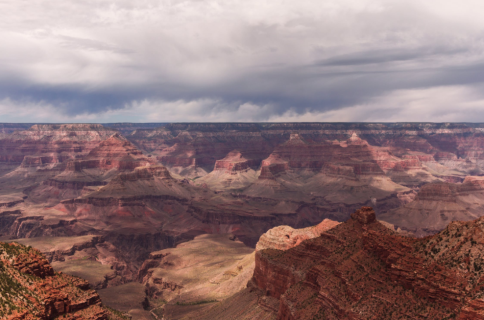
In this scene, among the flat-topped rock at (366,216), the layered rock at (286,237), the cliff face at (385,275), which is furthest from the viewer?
the layered rock at (286,237)

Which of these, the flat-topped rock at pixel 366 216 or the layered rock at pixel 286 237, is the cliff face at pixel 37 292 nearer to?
the flat-topped rock at pixel 366 216

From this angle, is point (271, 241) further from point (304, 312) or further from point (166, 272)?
point (166, 272)

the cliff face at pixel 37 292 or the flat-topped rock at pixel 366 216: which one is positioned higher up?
the flat-topped rock at pixel 366 216

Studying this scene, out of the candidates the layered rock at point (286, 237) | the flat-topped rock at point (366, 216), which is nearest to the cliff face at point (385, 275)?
the flat-topped rock at point (366, 216)

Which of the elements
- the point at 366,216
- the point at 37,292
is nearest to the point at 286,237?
the point at 366,216

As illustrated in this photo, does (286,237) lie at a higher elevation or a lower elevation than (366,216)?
lower

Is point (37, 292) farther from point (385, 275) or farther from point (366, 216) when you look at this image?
point (366, 216)

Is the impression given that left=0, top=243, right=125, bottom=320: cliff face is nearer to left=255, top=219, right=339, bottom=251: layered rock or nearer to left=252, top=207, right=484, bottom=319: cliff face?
left=252, top=207, right=484, bottom=319: cliff face
